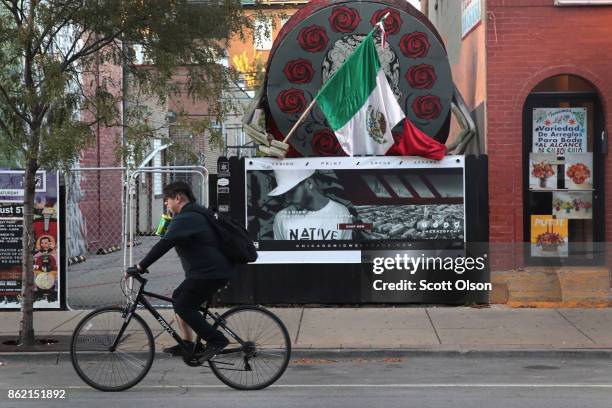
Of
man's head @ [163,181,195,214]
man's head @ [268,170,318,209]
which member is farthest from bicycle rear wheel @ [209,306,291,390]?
man's head @ [268,170,318,209]

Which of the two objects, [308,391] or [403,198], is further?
[403,198]

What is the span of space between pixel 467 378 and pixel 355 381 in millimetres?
1057

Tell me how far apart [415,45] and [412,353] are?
5.09m

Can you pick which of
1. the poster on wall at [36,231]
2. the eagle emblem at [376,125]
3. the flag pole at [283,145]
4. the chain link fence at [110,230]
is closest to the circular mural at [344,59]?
the flag pole at [283,145]

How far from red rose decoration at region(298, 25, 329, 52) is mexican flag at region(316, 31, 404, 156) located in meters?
0.71

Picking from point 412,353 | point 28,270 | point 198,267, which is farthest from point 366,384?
point 28,270

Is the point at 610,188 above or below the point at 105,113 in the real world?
below

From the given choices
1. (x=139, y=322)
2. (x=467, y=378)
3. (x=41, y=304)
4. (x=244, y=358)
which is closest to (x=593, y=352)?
(x=467, y=378)

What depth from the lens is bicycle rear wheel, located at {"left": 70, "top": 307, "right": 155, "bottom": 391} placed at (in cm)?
691

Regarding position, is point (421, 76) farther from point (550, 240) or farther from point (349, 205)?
point (550, 240)

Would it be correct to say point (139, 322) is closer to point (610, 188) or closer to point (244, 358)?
point (244, 358)

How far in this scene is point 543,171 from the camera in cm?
1188

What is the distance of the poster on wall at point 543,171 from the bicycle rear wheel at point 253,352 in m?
6.27

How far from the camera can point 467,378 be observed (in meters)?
7.52
